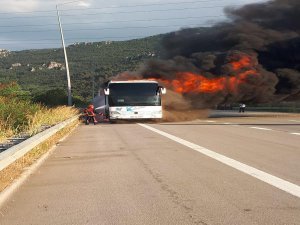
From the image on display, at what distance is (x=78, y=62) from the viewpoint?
3836 inches

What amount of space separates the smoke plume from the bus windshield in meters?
2.00

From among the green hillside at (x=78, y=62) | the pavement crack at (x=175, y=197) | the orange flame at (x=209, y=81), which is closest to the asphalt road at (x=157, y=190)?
the pavement crack at (x=175, y=197)

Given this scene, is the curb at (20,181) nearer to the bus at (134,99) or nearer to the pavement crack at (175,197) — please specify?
the pavement crack at (175,197)

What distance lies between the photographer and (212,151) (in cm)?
1391

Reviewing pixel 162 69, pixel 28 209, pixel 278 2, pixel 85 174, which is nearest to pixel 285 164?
pixel 85 174

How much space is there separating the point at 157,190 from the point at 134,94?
2382 cm

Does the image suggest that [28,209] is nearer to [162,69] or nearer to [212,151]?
[212,151]

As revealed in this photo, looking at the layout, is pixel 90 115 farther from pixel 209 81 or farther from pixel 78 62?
pixel 78 62

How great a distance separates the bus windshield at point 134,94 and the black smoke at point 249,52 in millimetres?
3000

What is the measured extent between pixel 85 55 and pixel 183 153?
86943mm

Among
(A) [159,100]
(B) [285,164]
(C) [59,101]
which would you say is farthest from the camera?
(C) [59,101]

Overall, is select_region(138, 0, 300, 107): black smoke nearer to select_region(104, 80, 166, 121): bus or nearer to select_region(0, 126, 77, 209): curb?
select_region(104, 80, 166, 121): bus

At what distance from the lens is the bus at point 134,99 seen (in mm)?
31766

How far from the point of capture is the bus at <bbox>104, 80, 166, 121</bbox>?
31766 millimetres
